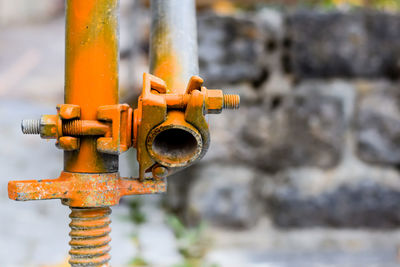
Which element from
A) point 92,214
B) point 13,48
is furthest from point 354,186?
point 13,48

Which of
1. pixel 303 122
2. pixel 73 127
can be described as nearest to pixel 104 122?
pixel 73 127

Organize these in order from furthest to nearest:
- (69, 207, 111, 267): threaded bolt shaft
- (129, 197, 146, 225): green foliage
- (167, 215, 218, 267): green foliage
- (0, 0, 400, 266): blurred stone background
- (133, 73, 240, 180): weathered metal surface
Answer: (129, 197, 146, 225): green foliage
(0, 0, 400, 266): blurred stone background
(167, 215, 218, 267): green foliage
(69, 207, 111, 267): threaded bolt shaft
(133, 73, 240, 180): weathered metal surface

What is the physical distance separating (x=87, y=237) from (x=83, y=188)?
0.23ft

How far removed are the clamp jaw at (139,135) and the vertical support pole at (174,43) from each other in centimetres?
3

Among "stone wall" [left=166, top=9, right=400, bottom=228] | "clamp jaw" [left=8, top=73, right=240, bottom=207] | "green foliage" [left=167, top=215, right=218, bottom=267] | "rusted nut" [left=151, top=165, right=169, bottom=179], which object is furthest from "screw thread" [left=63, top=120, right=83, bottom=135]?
"stone wall" [left=166, top=9, right=400, bottom=228]

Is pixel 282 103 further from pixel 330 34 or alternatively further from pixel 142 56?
pixel 142 56

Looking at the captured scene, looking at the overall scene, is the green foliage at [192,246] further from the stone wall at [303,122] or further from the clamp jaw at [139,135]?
the clamp jaw at [139,135]

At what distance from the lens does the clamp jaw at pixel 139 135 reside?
0.48 meters

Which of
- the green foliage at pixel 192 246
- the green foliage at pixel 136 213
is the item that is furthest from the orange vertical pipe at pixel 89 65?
the green foliage at pixel 136 213

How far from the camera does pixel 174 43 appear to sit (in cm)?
60

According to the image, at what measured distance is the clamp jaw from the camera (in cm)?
48

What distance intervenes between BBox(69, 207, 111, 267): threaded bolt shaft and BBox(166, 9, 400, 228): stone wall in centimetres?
71

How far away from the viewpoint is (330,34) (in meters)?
1.25

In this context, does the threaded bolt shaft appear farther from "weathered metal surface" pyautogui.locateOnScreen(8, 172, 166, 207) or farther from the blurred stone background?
the blurred stone background
